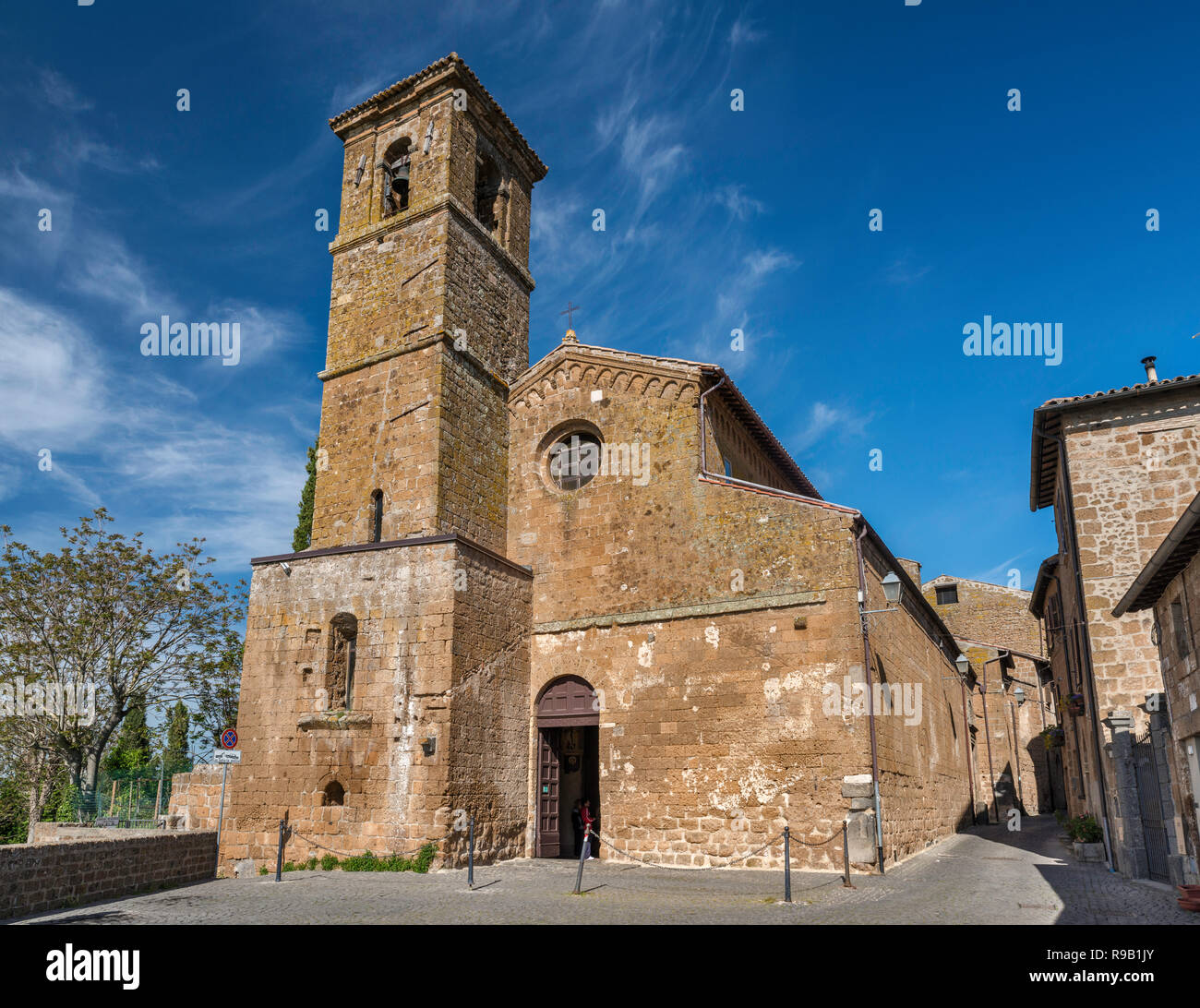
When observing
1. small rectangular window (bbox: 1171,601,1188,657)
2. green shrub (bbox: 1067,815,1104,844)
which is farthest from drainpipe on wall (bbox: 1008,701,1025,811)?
small rectangular window (bbox: 1171,601,1188,657)

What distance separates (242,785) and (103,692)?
40.5 ft

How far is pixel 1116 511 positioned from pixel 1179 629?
222 inches

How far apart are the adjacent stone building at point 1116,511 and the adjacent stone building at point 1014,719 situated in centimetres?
1865

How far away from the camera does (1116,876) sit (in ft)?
45.0

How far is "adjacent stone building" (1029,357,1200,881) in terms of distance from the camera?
1495 centimetres

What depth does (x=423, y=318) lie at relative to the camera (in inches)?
689

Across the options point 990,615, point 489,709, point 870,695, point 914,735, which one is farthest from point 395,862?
point 990,615

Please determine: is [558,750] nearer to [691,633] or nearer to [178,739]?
[691,633]

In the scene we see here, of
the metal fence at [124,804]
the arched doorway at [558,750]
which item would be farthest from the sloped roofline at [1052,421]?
the metal fence at [124,804]

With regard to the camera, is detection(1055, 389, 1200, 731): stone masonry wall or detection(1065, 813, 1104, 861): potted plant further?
detection(1065, 813, 1104, 861): potted plant

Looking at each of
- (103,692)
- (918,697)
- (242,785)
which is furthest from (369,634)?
(103,692)

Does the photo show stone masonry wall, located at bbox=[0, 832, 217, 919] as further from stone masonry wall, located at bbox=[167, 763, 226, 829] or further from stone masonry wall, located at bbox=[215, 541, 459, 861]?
stone masonry wall, located at bbox=[167, 763, 226, 829]

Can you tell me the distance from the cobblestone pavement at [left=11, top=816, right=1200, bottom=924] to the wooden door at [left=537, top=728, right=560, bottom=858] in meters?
1.44
